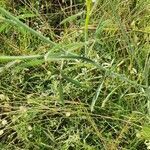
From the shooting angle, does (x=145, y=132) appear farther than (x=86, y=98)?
No

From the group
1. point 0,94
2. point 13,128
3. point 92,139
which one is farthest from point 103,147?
point 0,94

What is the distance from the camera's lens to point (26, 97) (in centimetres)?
198

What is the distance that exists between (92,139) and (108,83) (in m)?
0.26

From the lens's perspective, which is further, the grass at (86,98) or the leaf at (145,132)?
the grass at (86,98)

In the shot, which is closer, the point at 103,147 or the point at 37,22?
the point at 103,147

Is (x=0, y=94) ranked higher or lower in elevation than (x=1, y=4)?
lower

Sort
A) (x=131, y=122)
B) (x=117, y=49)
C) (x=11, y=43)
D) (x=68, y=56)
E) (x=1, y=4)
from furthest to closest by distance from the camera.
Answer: (x=1, y=4), (x=11, y=43), (x=117, y=49), (x=131, y=122), (x=68, y=56)

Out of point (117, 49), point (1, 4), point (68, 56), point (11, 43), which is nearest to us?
point (68, 56)

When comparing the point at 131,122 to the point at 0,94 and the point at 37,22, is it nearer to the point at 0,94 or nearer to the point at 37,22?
the point at 0,94

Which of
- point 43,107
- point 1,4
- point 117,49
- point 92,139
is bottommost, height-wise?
Result: point 92,139

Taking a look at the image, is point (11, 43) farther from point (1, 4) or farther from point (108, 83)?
point (108, 83)

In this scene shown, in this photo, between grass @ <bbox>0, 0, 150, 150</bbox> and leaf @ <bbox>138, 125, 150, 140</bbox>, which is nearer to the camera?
leaf @ <bbox>138, 125, 150, 140</bbox>

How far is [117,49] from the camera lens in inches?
81.5

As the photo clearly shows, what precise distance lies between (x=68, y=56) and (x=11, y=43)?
1.29 meters
